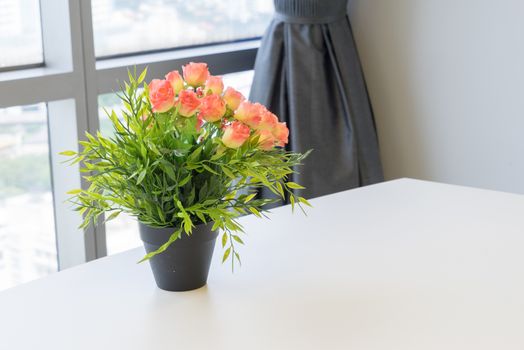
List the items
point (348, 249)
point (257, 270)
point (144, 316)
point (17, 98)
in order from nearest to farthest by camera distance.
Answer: point (144, 316) < point (257, 270) < point (348, 249) < point (17, 98)

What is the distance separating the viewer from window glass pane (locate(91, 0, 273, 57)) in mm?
2738

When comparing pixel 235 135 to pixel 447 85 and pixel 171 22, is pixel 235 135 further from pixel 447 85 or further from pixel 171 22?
pixel 447 85

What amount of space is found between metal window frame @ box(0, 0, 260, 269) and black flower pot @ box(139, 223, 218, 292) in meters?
1.01

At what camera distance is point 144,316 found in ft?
4.66

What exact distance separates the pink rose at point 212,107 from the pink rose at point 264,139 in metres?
0.08

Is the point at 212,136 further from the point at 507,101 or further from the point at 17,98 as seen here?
the point at 507,101

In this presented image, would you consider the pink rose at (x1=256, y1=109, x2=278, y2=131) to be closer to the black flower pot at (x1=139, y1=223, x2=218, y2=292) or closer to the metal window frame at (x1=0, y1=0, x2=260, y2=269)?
the black flower pot at (x1=139, y1=223, x2=218, y2=292)

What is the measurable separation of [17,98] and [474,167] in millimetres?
1524

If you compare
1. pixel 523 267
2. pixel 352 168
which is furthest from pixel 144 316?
pixel 352 168

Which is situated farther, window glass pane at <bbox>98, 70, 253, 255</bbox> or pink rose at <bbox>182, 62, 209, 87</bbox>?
window glass pane at <bbox>98, 70, 253, 255</bbox>

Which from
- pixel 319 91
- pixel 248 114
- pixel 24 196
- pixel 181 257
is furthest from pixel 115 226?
pixel 248 114

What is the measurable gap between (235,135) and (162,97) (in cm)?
13

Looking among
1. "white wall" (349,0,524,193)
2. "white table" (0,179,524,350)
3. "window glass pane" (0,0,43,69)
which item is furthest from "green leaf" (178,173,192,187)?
"white wall" (349,0,524,193)

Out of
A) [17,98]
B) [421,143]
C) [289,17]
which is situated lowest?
[421,143]
